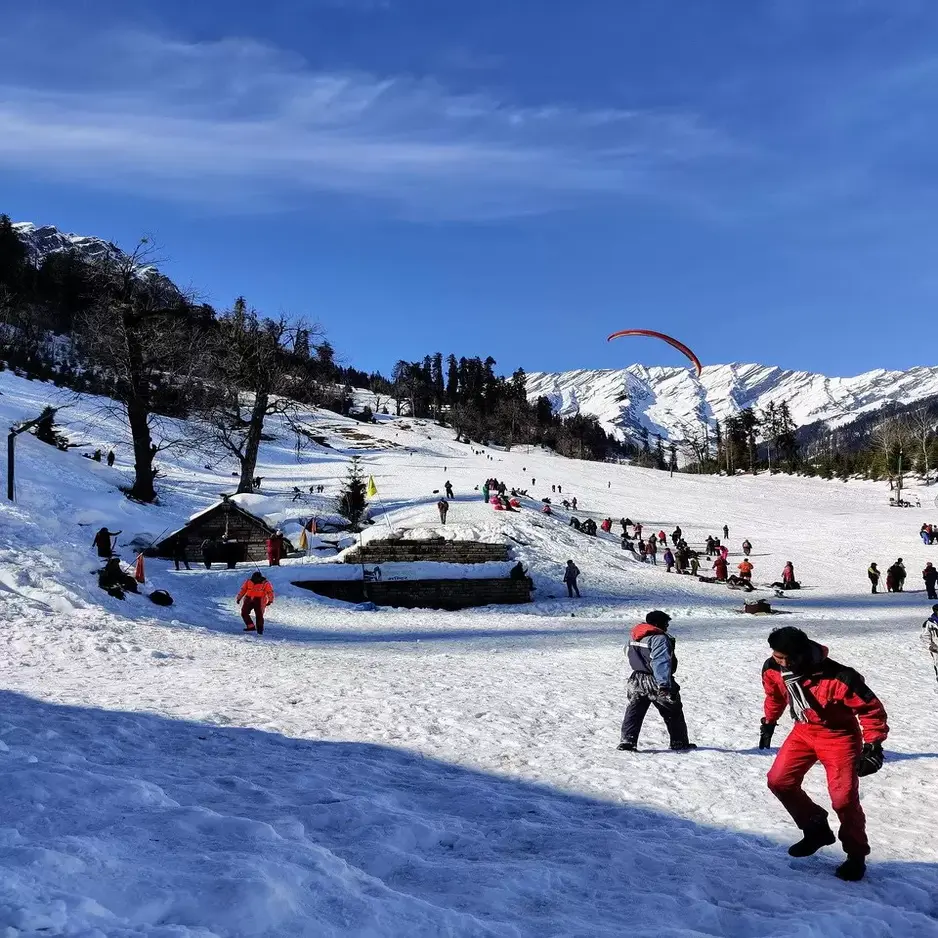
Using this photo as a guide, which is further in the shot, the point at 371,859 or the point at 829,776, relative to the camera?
the point at 829,776

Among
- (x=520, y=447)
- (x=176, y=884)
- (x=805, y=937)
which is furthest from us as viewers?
(x=520, y=447)

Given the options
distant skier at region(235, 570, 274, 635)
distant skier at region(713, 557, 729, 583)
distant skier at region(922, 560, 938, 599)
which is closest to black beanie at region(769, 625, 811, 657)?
distant skier at region(235, 570, 274, 635)

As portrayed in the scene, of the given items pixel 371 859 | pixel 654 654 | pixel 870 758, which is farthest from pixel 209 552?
pixel 870 758

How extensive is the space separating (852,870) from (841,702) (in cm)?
105

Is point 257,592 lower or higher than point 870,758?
lower

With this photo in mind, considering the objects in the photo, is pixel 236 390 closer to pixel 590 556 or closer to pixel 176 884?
pixel 590 556

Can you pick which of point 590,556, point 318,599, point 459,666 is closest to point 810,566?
point 590,556

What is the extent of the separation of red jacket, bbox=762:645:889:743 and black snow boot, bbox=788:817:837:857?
30.0 inches

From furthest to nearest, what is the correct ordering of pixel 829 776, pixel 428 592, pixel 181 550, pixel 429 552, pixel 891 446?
pixel 891 446, pixel 429 552, pixel 181 550, pixel 428 592, pixel 829 776

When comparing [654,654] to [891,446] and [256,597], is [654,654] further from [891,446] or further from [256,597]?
[891,446]

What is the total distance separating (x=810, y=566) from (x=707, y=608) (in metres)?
14.6

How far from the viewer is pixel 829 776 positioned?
17.1 feet

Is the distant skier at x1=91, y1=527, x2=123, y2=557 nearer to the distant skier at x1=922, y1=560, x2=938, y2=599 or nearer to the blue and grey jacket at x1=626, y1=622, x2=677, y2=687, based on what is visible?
the blue and grey jacket at x1=626, y1=622, x2=677, y2=687

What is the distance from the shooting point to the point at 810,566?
37000 mm
